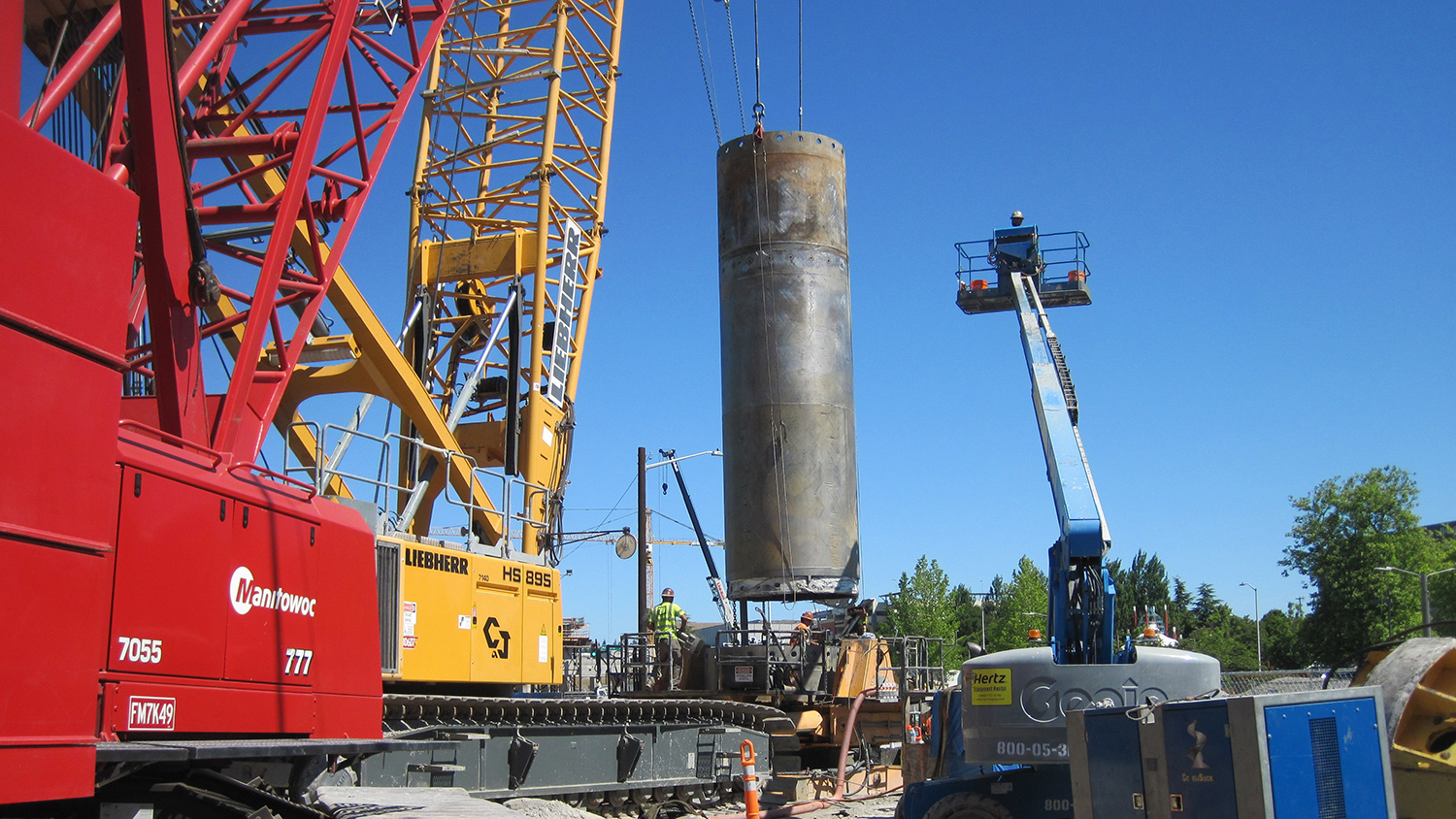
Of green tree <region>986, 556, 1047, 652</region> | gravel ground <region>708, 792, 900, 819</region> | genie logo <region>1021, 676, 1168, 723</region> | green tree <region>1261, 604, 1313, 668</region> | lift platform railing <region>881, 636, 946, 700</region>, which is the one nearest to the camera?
genie logo <region>1021, 676, 1168, 723</region>

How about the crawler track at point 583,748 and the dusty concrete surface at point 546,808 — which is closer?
the crawler track at point 583,748

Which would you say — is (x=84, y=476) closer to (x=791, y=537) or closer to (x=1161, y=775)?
(x=1161, y=775)

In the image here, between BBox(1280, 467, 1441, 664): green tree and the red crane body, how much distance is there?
199ft

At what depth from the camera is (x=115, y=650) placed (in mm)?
5281

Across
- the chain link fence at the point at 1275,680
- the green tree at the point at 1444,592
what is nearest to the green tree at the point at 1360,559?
the green tree at the point at 1444,592

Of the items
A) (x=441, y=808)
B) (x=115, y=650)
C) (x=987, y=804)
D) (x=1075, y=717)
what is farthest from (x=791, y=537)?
(x=115, y=650)

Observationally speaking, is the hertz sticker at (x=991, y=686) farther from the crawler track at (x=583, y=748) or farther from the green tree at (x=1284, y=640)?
the green tree at (x=1284, y=640)

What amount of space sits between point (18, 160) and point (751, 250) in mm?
15092

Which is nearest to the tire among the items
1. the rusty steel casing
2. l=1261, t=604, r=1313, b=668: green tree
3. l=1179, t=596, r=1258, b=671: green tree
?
the rusty steel casing

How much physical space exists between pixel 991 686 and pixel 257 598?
6.39 metres

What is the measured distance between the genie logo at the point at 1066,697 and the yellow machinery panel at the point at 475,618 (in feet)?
Result: 17.9

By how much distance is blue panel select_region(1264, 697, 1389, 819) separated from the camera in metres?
6.75

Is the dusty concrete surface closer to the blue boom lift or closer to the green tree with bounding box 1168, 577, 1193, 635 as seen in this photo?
the blue boom lift

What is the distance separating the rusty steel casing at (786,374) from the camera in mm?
18297
